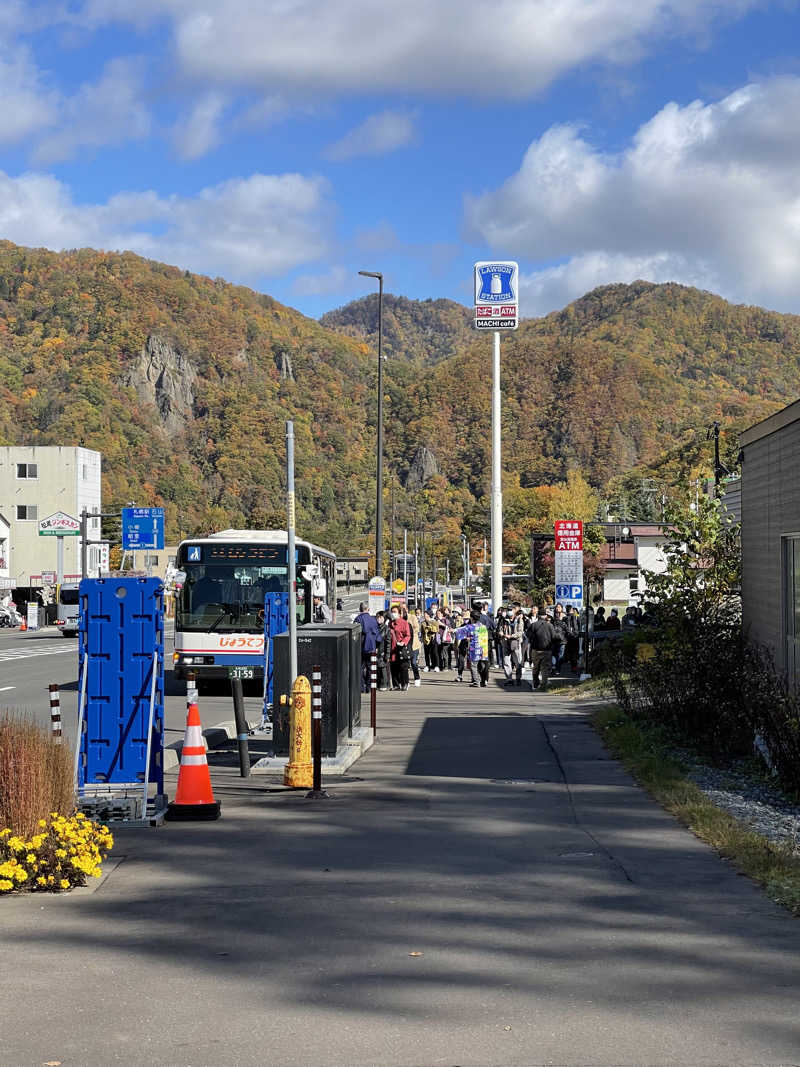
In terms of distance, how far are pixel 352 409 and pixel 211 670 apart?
154335 millimetres

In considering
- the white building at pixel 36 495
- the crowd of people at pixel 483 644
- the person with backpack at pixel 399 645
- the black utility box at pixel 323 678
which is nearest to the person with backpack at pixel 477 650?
the crowd of people at pixel 483 644

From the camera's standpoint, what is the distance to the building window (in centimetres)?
1503

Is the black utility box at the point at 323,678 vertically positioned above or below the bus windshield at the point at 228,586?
below

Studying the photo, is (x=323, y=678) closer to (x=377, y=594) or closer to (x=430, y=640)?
(x=430, y=640)

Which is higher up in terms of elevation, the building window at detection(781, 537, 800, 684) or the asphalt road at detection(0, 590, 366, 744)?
the building window at detection(781, 537, 800, 684)

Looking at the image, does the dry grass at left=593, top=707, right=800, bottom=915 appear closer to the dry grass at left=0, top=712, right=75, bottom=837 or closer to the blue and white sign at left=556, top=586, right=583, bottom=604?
the dry grass at left=0, top=712, right=75, bottom=837

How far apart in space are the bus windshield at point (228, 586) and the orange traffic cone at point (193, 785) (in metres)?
13.7

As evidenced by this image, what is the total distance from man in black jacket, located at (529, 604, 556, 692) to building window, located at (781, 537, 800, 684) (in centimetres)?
1276

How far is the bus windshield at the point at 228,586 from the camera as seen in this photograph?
24.9 m

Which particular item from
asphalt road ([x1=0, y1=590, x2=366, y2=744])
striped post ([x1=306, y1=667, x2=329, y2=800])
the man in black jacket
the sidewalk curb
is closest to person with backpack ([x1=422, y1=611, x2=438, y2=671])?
Answer: asphalt road ([x1=0, y1=590, x2=366, y2=744])

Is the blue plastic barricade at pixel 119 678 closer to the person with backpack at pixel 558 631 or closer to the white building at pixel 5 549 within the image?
the person with backpack at pixel 558 631

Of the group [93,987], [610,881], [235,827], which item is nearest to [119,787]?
[235,827]

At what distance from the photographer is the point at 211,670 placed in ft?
80.5

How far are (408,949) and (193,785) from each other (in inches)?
187
